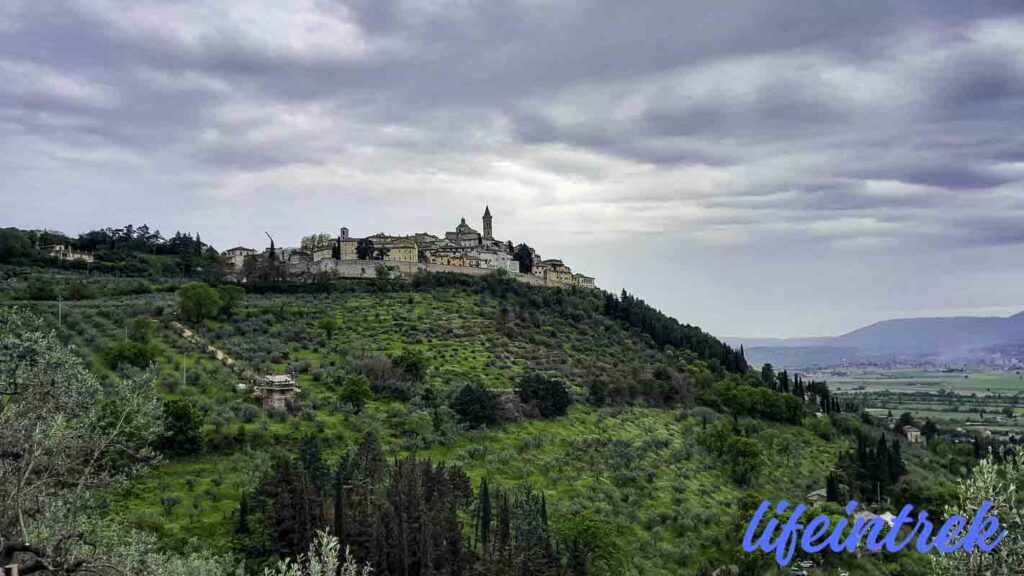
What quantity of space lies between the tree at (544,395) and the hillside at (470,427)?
46.9 inches

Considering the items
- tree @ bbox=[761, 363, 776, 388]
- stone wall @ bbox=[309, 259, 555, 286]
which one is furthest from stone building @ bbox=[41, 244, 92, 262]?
tree @ bbox=[761, 363, 776, 388]

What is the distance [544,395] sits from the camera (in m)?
60.8

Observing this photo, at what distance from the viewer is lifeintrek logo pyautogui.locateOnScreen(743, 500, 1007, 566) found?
14.7m

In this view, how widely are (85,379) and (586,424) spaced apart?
47.2m

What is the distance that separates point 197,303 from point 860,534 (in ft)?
197

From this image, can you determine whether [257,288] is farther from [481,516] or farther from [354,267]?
[481,516]

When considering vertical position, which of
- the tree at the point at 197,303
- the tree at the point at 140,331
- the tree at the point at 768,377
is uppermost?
the tree at the point at 197,303

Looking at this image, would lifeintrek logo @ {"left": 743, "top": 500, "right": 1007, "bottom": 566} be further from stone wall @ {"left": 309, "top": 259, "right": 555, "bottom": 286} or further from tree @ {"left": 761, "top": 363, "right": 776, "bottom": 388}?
stone wall @ {"left": 309, "top": 259, "right": 555, "bottom": 286}

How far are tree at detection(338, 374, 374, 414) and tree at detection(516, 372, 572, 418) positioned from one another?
1365 centimetres

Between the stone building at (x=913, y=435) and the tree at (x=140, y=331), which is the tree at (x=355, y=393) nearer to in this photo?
the tree at (x=140, y=331)

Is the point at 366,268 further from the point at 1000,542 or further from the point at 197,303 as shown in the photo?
the point at 1000,542

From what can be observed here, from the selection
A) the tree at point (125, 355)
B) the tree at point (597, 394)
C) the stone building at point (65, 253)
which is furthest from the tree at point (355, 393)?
the stone building at point (65, 253)

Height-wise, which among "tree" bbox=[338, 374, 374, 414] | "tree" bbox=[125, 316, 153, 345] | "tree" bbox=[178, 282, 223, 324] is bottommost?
"tree" bbox=[338, 374, 374, 414]

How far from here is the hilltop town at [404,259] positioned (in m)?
117
